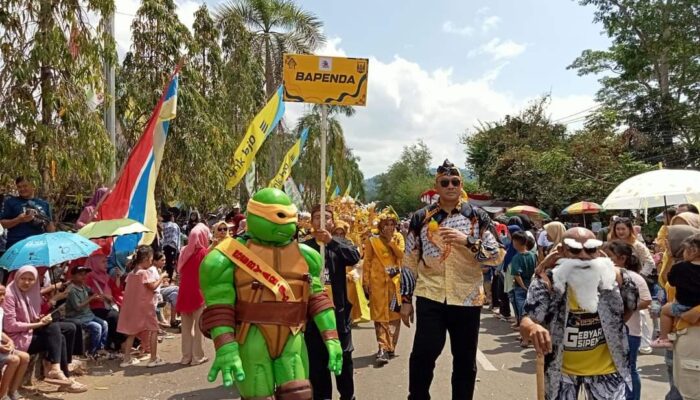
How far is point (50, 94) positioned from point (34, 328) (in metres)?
3.14

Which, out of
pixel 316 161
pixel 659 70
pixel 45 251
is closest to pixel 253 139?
pixel 45 251

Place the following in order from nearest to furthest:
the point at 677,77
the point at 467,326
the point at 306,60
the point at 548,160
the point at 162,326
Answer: the point at 467,326, the point at 306,60, the point at 162,326, the point at 548,160, the point at 677,77

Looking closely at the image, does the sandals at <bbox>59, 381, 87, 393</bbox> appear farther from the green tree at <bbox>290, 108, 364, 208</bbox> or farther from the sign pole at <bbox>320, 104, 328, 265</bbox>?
the green tree at <bbox>290, 108, 364, 208</bbox>

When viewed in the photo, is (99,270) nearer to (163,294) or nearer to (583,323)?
(163,294)

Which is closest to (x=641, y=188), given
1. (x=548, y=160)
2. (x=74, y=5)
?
(x=74, y=5)

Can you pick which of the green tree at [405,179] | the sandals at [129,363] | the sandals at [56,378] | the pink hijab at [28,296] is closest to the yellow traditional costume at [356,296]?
the sandals at [129,363]

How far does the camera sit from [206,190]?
1449cm

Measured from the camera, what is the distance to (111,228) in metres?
6.54

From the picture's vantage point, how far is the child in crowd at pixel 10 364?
16.0 feet

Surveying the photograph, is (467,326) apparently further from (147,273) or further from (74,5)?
(74,5)

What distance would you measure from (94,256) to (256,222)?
4.80 metres

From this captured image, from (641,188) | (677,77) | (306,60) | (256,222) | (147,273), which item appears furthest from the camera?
(677,77)

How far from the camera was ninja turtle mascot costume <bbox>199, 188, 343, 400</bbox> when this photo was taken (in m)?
3.30

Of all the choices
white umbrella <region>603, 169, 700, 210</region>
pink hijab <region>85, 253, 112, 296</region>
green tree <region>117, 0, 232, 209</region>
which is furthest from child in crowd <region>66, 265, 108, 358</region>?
green tree <region>117, 0, 232, 209</region>
